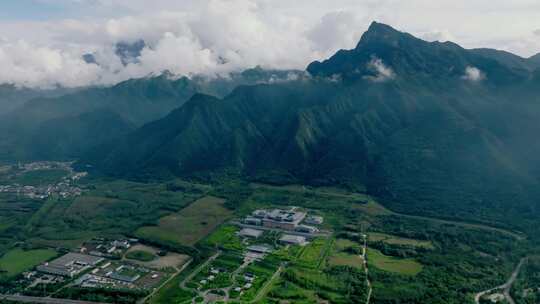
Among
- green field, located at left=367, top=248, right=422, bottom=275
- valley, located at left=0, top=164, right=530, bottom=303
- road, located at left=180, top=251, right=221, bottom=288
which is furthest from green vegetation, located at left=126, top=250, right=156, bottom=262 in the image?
green field, located at left=367, top=248, right=422, bottom=275

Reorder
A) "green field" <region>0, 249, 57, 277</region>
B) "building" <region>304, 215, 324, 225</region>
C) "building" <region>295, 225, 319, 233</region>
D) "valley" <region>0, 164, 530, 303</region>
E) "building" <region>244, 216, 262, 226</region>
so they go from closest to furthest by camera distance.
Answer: "valley" <region>0, 164, 530, 303</region>
"green field" <region>0, 249, 57, 277</region>
"building" <region>295, 225, 319, 233</region>
"building" <region>244, 216, 262, 226</region>
"building" <region>304, 215, 324, 225</region>

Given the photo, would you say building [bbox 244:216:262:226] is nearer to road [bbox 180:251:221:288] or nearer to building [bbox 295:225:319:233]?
building [bbox 295:225:319:233]

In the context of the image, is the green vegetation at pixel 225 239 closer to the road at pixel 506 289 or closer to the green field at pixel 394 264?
the green field at pixel 394 264

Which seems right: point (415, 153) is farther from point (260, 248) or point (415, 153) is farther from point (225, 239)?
point (225, 239)

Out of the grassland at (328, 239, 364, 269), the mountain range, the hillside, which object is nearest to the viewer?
the grassland at (328, 239, 364, 269)

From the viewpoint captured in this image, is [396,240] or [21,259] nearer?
[21,259]

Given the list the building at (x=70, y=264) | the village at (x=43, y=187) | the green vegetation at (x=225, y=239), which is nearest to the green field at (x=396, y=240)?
the green vegetation at (x=225, y=239)

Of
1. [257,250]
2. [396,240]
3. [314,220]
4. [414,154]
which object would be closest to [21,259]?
[257,250]
